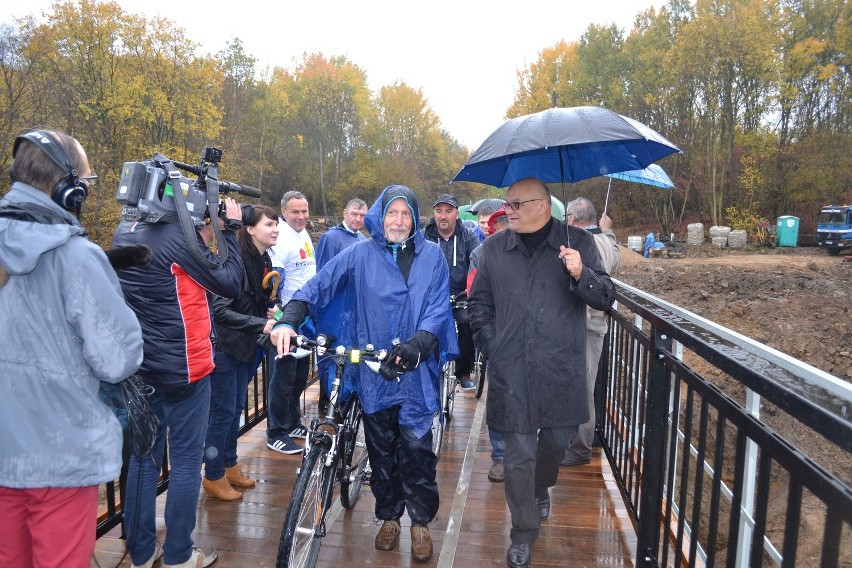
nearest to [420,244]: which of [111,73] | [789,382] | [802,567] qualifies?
[789,382]

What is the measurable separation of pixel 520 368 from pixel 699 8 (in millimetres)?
42083

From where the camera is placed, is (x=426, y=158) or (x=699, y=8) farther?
(x=426, y=158)

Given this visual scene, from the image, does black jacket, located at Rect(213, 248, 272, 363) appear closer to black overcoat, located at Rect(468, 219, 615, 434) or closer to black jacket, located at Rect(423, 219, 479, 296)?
black overcoat, located at Rect(468, 219, 615, 434)

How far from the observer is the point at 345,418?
10.4 ft

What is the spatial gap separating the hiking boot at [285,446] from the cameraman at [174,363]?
143 cm

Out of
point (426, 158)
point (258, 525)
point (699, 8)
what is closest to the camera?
point (258, 525)

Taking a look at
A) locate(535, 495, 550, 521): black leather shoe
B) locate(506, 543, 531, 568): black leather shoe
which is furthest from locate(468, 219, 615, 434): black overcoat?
locate(535, 495, 550, 521): black leather shoe

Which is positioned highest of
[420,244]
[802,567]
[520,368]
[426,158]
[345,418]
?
[426,158]

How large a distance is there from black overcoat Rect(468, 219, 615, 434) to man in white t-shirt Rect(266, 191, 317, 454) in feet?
6.46

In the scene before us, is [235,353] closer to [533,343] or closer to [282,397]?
[282,397]

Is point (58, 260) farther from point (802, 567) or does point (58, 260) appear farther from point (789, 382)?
point (802, 567)

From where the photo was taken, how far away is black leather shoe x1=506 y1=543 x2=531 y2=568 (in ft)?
9.80

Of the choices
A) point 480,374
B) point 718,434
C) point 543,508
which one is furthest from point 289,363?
point 718,434

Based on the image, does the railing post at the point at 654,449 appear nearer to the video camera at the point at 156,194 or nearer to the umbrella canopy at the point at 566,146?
the umbrella canopy at the point at 566,146
